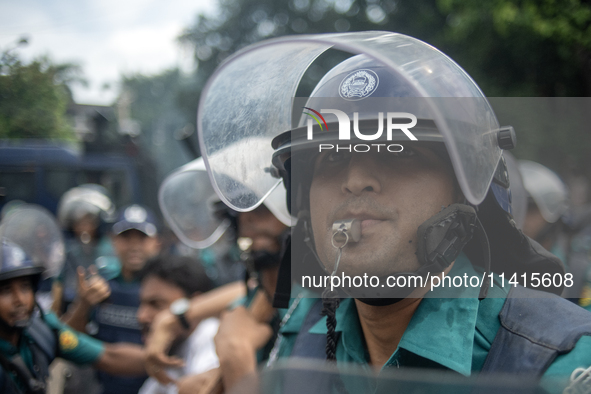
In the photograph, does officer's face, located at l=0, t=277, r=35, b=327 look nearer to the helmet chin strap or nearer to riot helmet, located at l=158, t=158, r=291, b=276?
riot helmet, located at l=158, t=158, r=291, b=276

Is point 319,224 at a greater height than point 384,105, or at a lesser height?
lesser

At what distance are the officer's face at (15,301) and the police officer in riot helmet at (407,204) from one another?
138 cm

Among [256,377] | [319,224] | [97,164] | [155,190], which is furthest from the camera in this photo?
[155,190]

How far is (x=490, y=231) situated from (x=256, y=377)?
3.20 feet

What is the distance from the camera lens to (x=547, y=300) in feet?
4.37

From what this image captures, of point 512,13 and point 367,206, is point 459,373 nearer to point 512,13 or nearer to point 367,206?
point 367,206

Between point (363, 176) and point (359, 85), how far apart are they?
0.32 metres

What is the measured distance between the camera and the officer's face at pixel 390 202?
1.33m

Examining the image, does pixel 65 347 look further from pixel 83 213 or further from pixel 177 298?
pixel 83 213

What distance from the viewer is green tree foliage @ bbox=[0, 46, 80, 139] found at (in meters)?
2.52

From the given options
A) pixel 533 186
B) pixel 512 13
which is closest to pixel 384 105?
pixel 533 186

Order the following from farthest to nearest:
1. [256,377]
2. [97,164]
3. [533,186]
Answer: [97,164]
[533,186]
[256,377]

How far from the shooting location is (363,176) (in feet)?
4.45

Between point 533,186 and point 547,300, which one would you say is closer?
point 547,300
